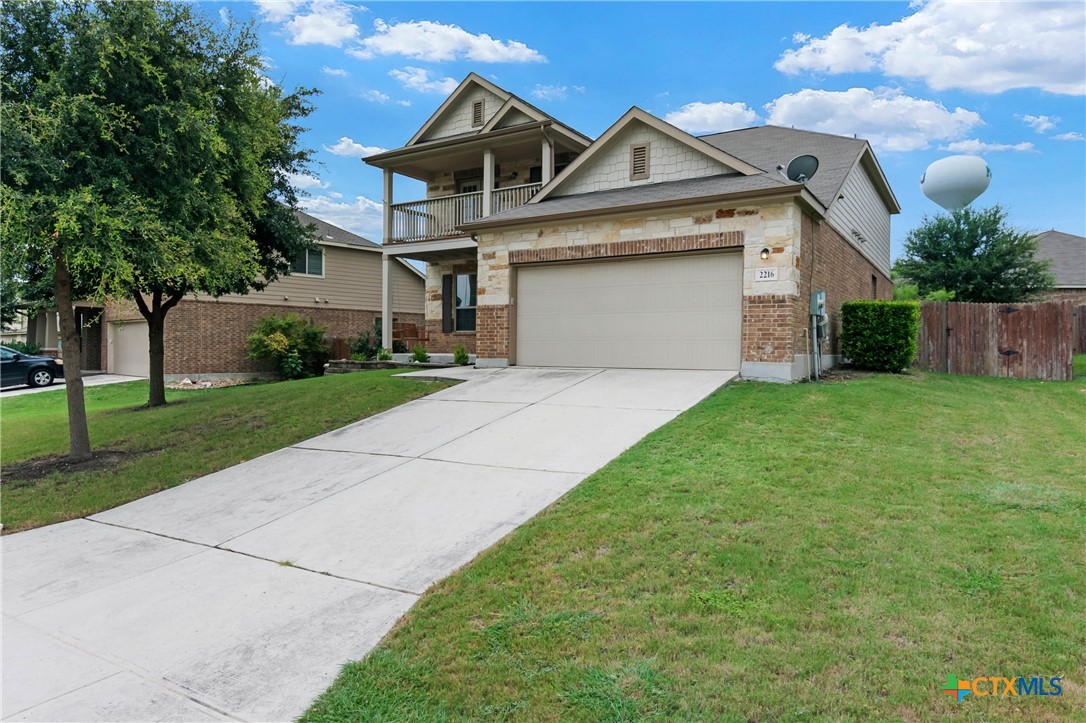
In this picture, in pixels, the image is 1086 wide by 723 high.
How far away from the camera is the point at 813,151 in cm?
1585

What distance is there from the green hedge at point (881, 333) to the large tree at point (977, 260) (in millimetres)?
13631

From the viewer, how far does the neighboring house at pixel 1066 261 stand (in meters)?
26.3

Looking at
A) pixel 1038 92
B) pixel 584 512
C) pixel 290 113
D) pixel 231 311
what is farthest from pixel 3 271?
pixel 1038 92

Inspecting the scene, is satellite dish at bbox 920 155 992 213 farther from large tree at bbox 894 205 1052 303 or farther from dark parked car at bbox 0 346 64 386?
dark parked car at bbox 0 346 64 386

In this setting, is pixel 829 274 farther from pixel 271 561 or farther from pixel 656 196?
pixel 271 561

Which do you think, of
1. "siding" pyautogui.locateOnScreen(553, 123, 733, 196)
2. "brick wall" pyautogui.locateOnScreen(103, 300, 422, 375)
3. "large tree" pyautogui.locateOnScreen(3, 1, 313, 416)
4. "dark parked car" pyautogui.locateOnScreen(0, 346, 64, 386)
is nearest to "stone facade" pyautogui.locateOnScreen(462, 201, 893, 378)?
"siding" pyautogui.locateOnScreen(553, 123, 733, 196)

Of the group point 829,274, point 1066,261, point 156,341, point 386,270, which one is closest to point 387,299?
point 386,270

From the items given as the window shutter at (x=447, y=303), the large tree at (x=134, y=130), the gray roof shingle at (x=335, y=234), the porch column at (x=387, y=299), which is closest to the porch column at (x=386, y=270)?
the porch column at (x=387, y=299)

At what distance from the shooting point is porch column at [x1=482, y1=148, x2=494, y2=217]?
16453mm

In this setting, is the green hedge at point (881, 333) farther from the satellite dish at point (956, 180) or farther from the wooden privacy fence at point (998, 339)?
the satellite dish at point (956, 180)

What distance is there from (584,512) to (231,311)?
20.7 metres

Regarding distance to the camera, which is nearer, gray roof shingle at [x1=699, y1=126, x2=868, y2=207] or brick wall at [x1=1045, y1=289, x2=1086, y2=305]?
gray roof shingle at [x1=699, y1=126, x2=868, y2=207]

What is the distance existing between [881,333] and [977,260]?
48.9 feet

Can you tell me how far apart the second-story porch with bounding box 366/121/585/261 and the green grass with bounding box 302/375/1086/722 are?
11.9 meters
